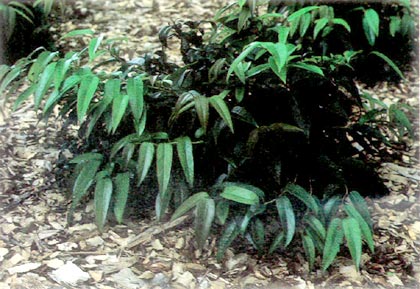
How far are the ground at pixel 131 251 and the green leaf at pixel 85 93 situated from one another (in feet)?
1.38

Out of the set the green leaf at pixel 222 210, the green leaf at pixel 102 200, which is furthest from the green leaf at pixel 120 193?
the green leaf at pixel 222 210

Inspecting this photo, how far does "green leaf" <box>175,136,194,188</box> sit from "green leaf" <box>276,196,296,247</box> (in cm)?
27

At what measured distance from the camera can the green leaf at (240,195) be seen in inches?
78.1

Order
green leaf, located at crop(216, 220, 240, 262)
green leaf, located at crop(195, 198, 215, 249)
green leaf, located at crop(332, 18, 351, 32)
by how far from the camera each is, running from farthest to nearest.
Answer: green leaf, located at crop(332, 18, 351, 32) < green leaf, located at crop(216, 220, 240, 262) < green leaf, located at crop(195, 198, 215, 249)

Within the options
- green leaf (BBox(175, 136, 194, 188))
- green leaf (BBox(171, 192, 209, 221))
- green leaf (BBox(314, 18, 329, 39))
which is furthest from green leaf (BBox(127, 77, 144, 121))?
green leaf (BBox(314, 18, 329, 39))

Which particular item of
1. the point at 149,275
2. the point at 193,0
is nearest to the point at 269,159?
the point at 149,275

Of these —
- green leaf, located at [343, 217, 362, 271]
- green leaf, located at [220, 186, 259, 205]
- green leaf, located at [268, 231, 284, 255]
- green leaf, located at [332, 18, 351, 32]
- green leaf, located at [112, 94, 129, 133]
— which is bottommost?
green leaf, located at [268, 231, 284, 255]

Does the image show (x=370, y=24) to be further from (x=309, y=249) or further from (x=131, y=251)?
(x=131, y=251)

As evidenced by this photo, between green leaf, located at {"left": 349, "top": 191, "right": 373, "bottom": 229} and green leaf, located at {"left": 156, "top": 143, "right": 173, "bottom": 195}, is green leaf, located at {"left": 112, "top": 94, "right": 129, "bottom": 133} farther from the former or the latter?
green leaf, located at {"left": 349, "top": 191, "right": 373, "bottom": 229}


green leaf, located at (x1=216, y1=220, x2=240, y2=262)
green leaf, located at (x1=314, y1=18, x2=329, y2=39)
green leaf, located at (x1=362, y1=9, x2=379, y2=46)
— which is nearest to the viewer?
green leaf, located at (x1=216, y1=220, x2=240, y2=262)

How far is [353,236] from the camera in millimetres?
1976

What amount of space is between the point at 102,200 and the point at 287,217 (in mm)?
539

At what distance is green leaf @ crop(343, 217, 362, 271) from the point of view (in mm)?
1955

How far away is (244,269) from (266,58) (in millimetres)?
685
